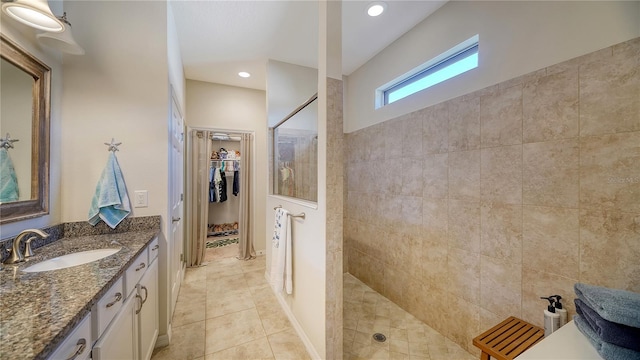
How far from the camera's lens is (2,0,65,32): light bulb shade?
1070 mm

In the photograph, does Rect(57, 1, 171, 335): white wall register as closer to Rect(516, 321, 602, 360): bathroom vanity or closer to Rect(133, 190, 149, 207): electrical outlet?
Rect(133, 190, 149, 207): electrical outlet

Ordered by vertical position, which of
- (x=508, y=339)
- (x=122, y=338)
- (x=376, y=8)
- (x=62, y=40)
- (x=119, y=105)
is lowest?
(x=508, y=339)

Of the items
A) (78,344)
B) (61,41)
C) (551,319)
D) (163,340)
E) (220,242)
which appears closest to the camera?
(78,344)

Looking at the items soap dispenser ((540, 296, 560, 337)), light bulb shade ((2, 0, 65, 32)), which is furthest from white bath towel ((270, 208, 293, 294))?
light bulb shade ((2, 0, 65, 32))

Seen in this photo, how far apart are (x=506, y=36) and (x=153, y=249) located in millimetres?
2841

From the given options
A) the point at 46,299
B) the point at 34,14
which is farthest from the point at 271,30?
the point at 46,299

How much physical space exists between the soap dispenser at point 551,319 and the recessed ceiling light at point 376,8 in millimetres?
2321

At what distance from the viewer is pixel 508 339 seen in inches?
50.6

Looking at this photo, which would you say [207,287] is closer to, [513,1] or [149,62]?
[149,62]

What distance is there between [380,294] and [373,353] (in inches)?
35.3

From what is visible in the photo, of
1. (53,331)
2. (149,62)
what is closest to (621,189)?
(53,331)

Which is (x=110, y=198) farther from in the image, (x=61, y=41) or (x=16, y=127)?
(x=61, y=41)

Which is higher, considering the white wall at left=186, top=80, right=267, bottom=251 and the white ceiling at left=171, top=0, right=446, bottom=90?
the white ceiling at left=171, top=0, right=446, bottom=90

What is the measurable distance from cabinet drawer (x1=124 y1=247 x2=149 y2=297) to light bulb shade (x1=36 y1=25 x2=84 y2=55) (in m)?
1.28
